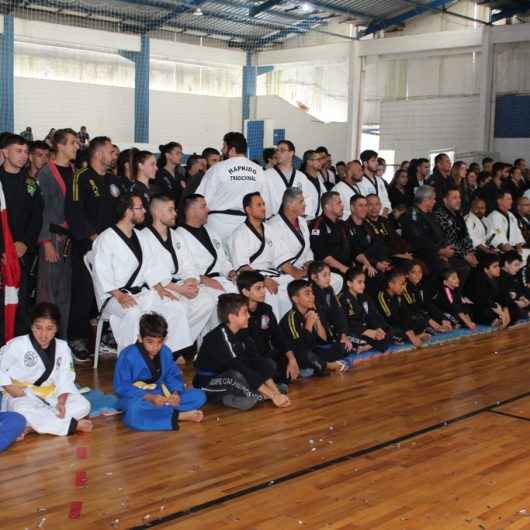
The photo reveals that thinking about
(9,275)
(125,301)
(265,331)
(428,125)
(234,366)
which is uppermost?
(428,125)

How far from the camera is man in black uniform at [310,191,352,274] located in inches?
304

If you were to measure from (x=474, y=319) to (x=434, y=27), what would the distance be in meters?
12.9

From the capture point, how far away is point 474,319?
8.82 m

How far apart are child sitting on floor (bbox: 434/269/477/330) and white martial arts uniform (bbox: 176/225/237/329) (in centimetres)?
264

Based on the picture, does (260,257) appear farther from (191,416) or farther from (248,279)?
(191,416)

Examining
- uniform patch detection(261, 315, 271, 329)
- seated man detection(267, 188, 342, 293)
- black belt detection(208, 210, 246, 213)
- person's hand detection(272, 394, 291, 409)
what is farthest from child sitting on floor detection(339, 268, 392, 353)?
person's hand detection(272, 394, 291, 409)

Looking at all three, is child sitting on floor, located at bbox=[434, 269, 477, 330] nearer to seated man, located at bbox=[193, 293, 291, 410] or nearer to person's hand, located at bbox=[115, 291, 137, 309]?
seated man, located at bbox=[193, 293, 291, 410]

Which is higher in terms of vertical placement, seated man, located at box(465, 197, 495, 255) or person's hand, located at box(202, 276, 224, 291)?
seated man, located at box(465, 197, 495, 255)

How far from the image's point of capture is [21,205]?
5.97 m

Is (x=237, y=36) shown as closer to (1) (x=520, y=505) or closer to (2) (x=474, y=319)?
(2) (x=474, y=319)

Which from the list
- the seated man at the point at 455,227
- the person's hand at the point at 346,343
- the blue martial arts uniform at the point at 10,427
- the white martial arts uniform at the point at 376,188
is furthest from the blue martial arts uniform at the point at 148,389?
the seated man at the point at 455,227

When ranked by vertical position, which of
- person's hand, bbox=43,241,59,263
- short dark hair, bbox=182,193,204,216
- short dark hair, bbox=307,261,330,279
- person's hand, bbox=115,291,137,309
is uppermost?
short dark hair, bbox=182,193,204,216

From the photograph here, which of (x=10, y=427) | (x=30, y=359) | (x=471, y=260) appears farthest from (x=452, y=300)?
(x=10, y=427)

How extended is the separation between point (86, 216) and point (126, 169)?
79 cm
